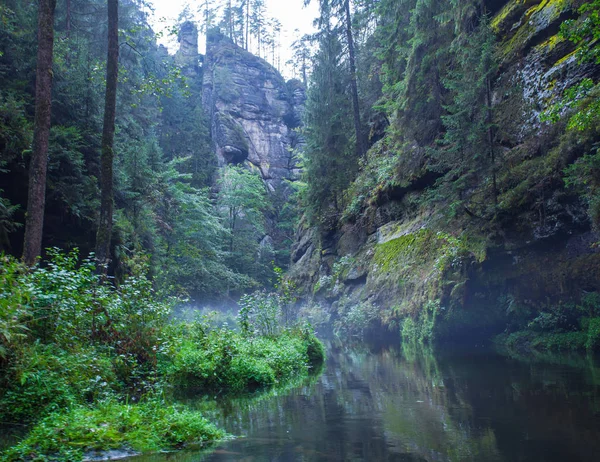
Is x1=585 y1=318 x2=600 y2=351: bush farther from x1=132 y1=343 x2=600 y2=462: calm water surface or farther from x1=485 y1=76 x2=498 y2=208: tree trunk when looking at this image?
x1=485 y1=76 x2=498 y2=208: tree trunk

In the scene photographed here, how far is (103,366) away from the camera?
22.6ft

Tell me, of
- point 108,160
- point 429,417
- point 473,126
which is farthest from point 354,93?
point 429,417

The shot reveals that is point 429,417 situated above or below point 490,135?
below

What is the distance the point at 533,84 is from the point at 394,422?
13.4 meters

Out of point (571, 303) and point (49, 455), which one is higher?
point (571, 303)

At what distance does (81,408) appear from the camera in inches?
208

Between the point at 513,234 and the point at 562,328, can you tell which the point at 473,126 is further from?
the point at 562,328

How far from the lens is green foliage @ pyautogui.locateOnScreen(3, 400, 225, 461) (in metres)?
4.12

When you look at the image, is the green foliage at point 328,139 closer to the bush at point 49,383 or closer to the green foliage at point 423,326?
the green foliage at point 423,326

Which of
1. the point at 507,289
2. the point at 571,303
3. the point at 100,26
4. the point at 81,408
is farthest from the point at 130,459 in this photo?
the point at 100,26

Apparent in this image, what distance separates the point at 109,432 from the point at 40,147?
23.8 feet

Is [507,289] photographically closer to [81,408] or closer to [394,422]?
[394,422]

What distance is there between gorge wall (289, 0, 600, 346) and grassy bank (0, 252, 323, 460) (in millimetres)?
6645

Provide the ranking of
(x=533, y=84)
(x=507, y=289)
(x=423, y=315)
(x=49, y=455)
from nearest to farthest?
(x=49, y=455)
(x=507, y=289)
(x=533, y=84)
(x=423, y=315)
